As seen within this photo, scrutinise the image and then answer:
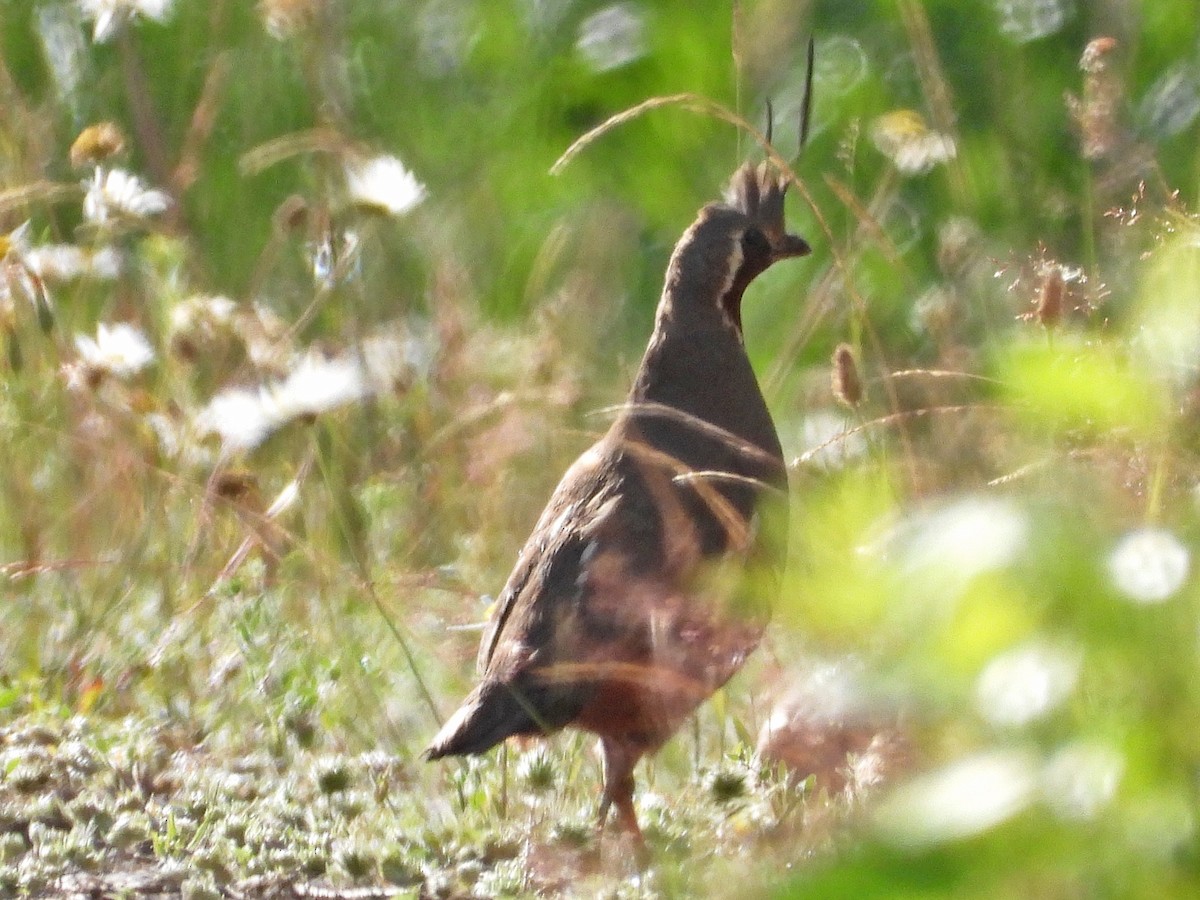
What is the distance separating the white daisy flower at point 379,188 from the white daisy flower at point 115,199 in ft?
1.56

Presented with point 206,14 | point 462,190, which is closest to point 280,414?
point 462,190

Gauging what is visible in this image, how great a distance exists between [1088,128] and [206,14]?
4.52 meters

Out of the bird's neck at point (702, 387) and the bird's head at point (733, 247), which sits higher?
the bird's head at point (733, 247)

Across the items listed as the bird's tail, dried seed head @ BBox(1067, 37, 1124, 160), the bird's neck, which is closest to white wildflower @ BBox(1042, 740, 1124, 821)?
dried seed head @ BBox(1067, 37, 1124, 160)

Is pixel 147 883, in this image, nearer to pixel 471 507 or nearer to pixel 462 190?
pixel 471 507

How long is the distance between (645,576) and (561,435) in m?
1.04

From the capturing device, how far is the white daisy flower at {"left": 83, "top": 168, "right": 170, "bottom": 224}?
4.00m

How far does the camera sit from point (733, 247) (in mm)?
3742

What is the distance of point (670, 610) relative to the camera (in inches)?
118

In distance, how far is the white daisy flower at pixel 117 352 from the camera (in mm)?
4098

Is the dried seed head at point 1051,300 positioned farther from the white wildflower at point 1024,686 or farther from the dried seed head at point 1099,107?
the white wildflower at point 1024,686

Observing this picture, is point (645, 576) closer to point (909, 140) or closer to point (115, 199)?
point (909, 140)

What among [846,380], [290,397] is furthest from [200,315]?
[846,380]

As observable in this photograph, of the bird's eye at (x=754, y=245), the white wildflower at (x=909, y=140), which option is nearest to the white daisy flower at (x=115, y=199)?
the bird's eye at (x=754, y=245)
